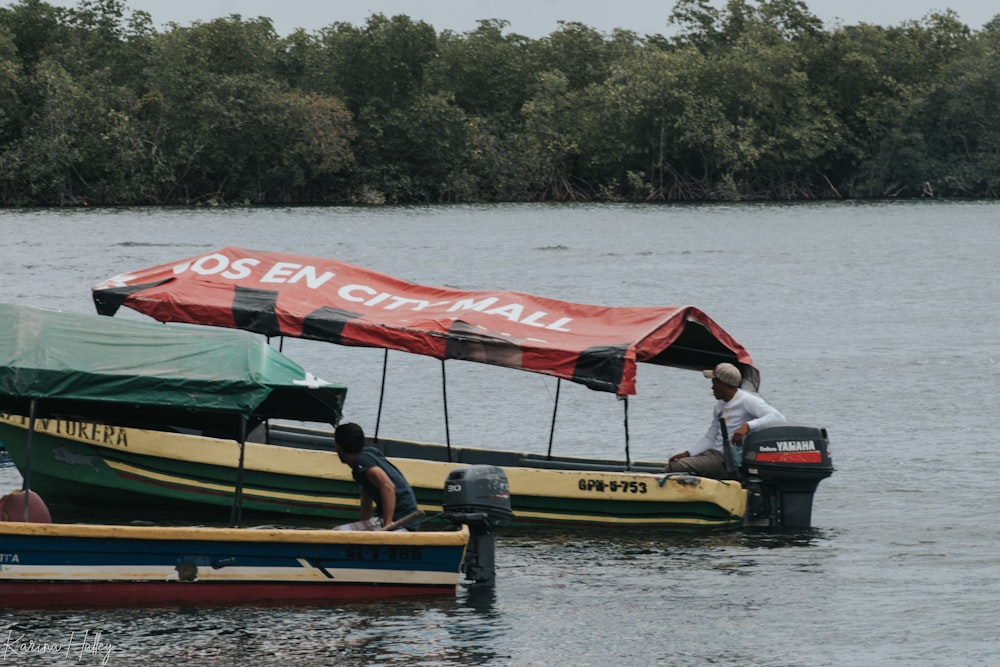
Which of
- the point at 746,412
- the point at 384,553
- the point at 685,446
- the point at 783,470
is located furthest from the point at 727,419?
the point at 685,446

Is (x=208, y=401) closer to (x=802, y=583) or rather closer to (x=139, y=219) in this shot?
(x=802, y=583)

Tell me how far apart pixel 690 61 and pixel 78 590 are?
88.8m

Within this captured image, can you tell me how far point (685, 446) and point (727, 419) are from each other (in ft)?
26.0

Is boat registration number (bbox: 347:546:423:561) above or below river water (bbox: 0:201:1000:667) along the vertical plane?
above

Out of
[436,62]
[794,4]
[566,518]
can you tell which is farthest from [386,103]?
[566,518]

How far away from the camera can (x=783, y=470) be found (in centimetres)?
1620

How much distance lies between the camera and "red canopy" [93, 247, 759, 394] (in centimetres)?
1591

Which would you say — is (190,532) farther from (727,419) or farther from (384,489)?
(727,419)

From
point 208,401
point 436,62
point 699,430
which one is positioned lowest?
point 699,430

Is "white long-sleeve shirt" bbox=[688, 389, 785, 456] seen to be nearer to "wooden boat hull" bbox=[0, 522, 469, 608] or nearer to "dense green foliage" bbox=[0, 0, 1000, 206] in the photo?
"wooden boat hull" bbox=[0, 522, 469, 608]

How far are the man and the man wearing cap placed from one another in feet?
Result: 13.4

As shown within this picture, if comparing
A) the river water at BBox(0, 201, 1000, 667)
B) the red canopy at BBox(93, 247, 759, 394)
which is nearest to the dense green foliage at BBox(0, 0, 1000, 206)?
the river water at BBox(0, 201, 1000, 667)

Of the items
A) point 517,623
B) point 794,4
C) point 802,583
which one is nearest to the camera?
point 517,623

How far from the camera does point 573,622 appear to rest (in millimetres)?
13828
